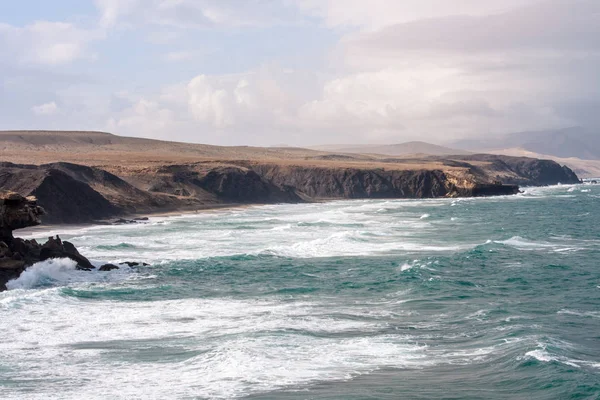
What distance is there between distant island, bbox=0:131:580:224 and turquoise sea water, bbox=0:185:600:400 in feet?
68.8

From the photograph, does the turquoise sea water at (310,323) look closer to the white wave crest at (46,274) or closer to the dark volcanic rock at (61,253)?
the white wave crest at (46,274)

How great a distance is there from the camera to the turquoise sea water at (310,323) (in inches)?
724

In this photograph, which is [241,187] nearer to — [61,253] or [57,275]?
[61,253]

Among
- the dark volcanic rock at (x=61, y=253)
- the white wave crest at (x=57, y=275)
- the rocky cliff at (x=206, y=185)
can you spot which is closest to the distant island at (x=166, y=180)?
the rocky cliff at (x=206, y=185)

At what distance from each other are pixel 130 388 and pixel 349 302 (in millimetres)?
12746

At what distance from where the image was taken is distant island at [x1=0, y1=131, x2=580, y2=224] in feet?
223

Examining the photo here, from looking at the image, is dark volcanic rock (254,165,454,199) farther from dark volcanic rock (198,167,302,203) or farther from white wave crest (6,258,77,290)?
white wave crest (6,258,77,290)

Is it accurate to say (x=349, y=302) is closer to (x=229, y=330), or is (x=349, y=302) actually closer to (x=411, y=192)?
(x=229, y=330)

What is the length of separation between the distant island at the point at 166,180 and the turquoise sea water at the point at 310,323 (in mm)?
20971

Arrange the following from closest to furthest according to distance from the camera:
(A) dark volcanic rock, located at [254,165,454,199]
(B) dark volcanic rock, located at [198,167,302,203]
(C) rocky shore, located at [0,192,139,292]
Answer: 1. (C) rocky shore, located at [0,192,139,292]
2. (B) dark volcanic rock, located at [198,167,302,203]
3. (A) dark volcanic rock, located at [254,165,454,199]

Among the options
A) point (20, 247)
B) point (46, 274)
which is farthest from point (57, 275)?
point (20, 247)

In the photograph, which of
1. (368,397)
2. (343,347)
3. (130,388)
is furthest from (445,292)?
(130,388)

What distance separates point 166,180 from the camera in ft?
324

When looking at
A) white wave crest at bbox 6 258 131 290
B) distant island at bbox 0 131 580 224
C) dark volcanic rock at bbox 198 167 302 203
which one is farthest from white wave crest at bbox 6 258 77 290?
dark volcanic rock at bbox 198 167 302 203
